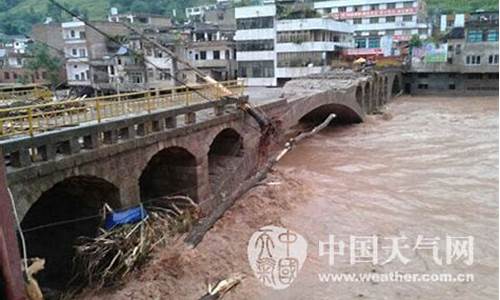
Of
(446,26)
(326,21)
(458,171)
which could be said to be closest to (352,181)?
(458,171)

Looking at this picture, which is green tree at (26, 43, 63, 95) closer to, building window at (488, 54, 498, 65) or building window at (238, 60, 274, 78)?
building window at (238, 60, 274, 78)

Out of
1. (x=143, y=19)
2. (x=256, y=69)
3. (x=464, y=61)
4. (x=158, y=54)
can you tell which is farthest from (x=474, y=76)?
(x=143, y=19)

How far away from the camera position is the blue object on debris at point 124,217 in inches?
488

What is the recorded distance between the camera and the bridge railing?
11828 millimetres

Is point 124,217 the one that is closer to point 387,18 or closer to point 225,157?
point 225,157

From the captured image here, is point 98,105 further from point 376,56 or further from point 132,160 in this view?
point 376,56

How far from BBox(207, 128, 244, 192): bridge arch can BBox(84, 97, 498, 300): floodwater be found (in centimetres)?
166

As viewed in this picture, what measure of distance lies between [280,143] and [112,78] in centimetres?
2701

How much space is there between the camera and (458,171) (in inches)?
861

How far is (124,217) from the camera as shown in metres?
12.6

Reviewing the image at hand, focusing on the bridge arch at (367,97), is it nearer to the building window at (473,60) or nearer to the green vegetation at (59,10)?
the building window at (473,60)

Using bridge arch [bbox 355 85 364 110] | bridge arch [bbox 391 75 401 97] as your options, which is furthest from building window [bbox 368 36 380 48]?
bridge arch [bbox 355 85 364 110]

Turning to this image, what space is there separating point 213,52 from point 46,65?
57.4 ft

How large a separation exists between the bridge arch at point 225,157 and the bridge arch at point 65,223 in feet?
19.9
